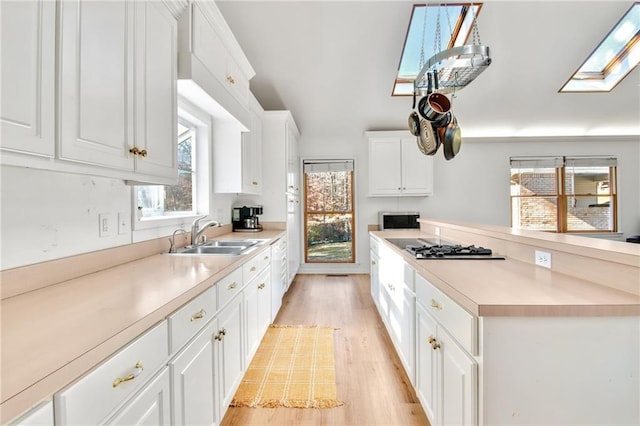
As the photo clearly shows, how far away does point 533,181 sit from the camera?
16.0ft

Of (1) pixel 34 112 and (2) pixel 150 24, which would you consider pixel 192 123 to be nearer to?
(2) pixel 150 24

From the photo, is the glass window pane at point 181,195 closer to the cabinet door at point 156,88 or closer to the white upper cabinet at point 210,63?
the white upper cabinet at point 210,63

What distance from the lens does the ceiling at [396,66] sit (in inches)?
112

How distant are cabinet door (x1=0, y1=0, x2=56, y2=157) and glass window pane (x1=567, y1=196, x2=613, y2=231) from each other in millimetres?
6338

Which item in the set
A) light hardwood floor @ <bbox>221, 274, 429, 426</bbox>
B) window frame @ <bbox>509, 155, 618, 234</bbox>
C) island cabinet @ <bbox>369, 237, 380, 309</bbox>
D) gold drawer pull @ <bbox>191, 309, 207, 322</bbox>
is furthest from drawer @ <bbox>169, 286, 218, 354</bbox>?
window frame @ <bbox>509, 155, 618, 234</bbox>

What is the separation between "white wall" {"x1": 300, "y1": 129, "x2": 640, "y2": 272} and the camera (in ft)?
15.8

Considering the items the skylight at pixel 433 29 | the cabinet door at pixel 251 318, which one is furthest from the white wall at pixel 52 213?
the skylight at pixel 433 29

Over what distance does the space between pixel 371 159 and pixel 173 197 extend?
3.00 m

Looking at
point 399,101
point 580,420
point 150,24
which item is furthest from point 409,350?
point 399,101

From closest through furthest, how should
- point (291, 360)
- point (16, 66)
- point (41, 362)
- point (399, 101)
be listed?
point (41, 362)
point (16, 66)
point (291, 360)
point (399, 101)

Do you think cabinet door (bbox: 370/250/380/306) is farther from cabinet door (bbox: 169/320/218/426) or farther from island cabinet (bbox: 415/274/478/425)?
cabinet door (bbox: 169/320/218/426)

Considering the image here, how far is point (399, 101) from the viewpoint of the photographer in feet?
13.2

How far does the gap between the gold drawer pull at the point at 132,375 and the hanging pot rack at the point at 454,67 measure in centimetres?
183

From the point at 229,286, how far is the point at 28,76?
1.11 meters
